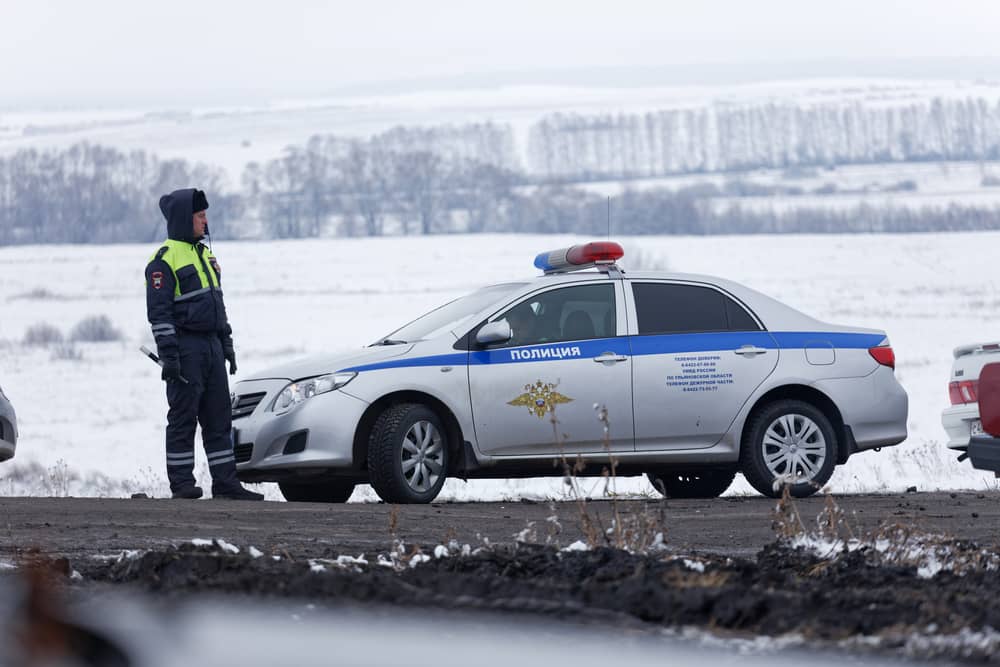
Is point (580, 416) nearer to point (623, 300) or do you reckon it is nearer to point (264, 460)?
point (623, 300)

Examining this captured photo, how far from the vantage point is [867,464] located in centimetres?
1855

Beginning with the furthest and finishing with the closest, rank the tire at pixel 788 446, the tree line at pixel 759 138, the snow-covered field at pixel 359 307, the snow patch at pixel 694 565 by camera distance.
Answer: the tree line at pixel 759 138
the snow-covered field at pixel 359 307
the tire at pixel 788 446
the snow patch at pixel 694 565

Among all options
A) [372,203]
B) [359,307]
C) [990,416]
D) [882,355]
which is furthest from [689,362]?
[372,203]

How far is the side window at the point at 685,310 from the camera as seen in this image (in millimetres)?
11078

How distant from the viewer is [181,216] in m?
11.0

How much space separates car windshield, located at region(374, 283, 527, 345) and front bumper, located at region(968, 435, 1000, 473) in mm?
4383

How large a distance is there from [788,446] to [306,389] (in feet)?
11.0

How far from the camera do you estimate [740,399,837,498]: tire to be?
36.3ft

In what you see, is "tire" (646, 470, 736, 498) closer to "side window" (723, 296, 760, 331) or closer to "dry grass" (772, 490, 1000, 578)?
"side window" (723, 296, 760, 331)

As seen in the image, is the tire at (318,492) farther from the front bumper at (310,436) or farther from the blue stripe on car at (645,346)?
the blue stripe on car at (645,346)

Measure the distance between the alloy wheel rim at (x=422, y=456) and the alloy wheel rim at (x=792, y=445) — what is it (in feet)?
7.55

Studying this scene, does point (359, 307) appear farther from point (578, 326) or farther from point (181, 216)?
point (578, 326)

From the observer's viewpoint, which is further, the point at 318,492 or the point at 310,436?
the point at 318,492

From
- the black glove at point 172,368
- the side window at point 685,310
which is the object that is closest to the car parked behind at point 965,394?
the side window at point 685,310
